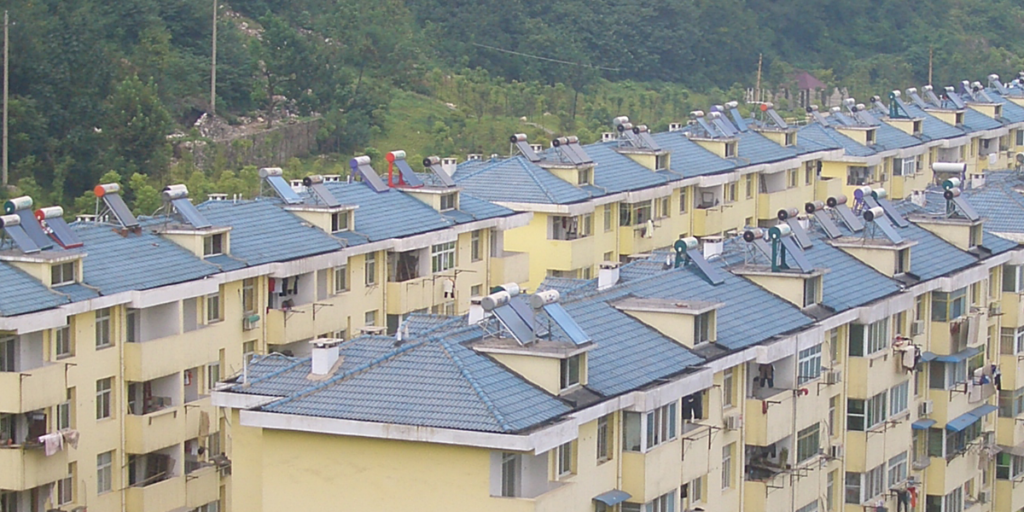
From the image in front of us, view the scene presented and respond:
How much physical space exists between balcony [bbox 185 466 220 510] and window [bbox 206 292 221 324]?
2092mm

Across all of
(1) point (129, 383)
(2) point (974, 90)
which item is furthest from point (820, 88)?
(1) point (129, 383)

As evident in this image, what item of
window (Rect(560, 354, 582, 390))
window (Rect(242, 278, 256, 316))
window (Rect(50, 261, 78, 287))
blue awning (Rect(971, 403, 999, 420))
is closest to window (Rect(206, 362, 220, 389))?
window (Rect(242, 278, 256, 316))

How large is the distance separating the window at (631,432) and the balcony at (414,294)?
1111 centimetres

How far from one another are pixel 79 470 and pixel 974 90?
142 ft

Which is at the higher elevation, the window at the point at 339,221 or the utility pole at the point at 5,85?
the utility pole at the point at 5,85

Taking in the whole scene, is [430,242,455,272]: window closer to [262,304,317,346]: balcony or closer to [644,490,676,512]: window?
[262,304,317,346]: balcony

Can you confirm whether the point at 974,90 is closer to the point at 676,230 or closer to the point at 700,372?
the point at 676,230

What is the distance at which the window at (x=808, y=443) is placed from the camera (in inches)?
1065

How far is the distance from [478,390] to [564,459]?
150cm

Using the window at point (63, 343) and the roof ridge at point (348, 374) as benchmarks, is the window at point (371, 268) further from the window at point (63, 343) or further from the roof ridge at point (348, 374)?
the roof ridge at point (348, 374)

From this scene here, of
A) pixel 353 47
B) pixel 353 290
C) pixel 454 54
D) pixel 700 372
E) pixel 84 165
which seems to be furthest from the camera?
→ pixel 454 54

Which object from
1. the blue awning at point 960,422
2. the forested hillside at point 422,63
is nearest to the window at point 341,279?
the forested hillside at point 422,63

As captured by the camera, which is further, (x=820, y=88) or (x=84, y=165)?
(x=820, y=88)

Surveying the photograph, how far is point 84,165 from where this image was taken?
43.4m
